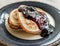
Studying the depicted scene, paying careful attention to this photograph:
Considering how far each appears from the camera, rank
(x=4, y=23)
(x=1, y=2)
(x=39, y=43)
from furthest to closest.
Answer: (x=1, y=2) < (x=4, y=23) < (x=39, y=43)

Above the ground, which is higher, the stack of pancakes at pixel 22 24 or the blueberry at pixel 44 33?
the stack of pancakes at pixel 22 24

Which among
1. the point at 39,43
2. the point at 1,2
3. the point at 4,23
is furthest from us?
the point at 1,2

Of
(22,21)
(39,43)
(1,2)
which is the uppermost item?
(1,2)

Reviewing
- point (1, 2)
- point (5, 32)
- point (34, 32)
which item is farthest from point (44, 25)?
point (1, 2)

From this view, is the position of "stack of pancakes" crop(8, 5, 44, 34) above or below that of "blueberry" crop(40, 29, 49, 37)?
above

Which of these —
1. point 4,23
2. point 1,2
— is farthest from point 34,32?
point 1,2

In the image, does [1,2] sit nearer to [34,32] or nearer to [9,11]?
[9,11]

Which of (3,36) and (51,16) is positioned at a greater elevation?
(51,16)

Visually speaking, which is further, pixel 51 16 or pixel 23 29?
pixel 51 16

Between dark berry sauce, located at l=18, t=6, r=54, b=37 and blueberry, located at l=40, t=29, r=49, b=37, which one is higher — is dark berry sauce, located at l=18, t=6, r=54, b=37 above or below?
above
